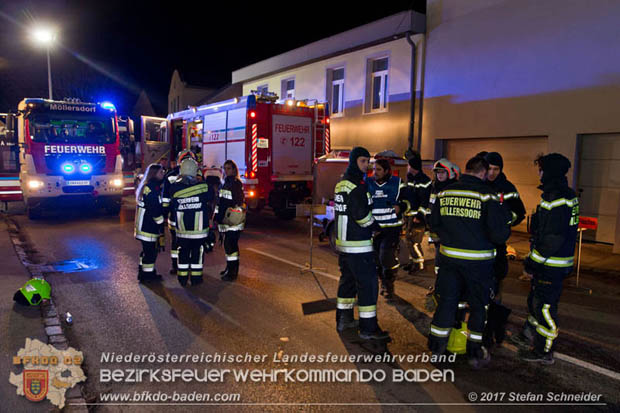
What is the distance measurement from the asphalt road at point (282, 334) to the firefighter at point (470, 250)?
0.35 meters

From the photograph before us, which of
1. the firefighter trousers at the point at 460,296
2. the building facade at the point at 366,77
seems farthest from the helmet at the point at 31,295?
the building facade at the point at 366,77

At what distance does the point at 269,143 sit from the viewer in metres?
12.2

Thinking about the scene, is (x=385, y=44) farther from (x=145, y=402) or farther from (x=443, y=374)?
(x=145, y=402)

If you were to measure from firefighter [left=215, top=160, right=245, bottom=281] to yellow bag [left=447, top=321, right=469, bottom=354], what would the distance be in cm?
358

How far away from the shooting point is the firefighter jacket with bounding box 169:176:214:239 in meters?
6.22

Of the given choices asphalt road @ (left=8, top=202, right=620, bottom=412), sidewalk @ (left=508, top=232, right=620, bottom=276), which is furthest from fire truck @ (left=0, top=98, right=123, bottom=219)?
sidewalk @ (left=508, top=232, right=620, bottom=276)

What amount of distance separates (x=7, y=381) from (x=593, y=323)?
6139 millimetres

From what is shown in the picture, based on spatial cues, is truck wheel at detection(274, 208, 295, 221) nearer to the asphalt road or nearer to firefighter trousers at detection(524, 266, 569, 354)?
the asphalt road

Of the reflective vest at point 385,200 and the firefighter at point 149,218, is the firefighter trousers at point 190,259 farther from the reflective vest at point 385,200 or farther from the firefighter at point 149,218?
the reflective vest at point 385,200

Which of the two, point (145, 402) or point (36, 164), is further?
point (36, 164)

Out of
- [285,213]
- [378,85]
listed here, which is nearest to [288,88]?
[378,85]

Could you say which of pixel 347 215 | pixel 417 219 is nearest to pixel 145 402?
pixel 347 215

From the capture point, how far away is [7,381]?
368 centimetres

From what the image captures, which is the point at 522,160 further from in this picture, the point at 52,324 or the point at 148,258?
the point at 52,324
